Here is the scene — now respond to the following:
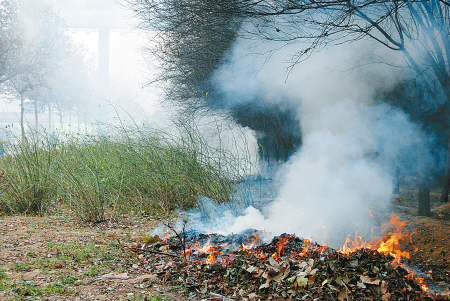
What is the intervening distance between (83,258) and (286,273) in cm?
168

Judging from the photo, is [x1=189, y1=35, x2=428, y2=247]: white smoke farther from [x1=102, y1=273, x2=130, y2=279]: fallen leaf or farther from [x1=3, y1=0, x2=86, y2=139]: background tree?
[x1=3, y1=0, x2=86, y2=139]: background tree

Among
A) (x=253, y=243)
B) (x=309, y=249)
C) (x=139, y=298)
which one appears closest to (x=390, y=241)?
(x=309, y=249)

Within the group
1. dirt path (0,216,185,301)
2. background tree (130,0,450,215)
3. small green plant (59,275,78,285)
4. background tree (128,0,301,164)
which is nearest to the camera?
dirt path (0,216,185,301)

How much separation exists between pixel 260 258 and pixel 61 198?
3476 mm

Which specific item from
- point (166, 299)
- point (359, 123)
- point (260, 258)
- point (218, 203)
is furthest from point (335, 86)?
point (166, 299)

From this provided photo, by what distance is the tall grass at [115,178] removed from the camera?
159 inches

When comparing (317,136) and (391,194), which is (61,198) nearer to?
(317,136)

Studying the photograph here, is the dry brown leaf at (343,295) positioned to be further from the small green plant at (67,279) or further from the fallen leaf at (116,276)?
the small green plant at (67,279)

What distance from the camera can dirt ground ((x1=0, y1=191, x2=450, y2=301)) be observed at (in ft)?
6.47

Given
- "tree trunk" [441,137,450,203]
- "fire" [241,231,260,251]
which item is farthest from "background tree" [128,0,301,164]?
"tree trunk" [441,137,450,203]

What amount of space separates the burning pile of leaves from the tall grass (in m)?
1.37

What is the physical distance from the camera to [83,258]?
2572 millimetres

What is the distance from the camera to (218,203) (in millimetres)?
4461

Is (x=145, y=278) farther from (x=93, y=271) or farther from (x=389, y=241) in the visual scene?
(x=389, y=241)
